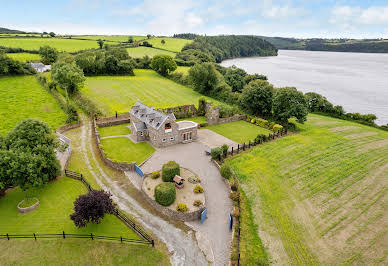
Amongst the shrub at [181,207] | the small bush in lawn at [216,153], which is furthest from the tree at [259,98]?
the shrub at [181,207]

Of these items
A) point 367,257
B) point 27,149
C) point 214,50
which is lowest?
point 367,257

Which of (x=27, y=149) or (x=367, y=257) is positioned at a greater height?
(x=27, y=149)

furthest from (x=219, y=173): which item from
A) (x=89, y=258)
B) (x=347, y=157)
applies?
(x=347, y=157)

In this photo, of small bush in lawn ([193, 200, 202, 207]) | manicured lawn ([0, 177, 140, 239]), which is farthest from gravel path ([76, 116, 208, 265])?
small bush in lawn ([193, 200, 202, 207])

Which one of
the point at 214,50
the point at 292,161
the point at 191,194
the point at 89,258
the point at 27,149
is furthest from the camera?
the point at 214,50

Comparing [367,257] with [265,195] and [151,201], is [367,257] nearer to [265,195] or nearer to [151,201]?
[265,195]

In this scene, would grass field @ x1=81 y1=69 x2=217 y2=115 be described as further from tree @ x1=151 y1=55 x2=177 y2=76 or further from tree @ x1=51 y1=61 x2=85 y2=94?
tree @ x1=151 y1=55 x2=177 y2=76

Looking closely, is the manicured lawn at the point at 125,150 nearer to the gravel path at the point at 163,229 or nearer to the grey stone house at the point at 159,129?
the grey stone house at the point at 159,129

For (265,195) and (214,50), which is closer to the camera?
(265,195)
